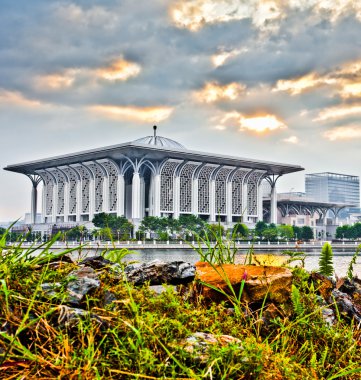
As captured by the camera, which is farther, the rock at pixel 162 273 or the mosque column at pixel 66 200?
the mosque column at pixel 66 200

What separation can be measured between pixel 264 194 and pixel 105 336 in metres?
117

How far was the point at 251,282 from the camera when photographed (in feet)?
10.2

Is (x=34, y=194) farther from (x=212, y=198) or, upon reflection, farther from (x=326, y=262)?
(x=326, y=262)

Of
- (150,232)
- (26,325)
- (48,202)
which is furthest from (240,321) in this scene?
(48,202)

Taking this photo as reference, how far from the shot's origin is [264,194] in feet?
386

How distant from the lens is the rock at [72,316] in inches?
85.8

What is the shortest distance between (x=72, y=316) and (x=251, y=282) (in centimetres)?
122

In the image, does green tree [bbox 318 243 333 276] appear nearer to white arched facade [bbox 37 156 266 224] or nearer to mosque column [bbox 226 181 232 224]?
white arched facade [bbox 37 156 266 224]

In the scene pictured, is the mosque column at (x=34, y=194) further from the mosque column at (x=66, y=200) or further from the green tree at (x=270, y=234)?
the green tree at (x=270, y=234)

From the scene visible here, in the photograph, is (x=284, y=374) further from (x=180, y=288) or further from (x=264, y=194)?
(x=264, y=194)

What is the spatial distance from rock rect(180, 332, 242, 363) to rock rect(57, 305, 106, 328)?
353mm

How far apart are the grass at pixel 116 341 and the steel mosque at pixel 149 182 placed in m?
80.2

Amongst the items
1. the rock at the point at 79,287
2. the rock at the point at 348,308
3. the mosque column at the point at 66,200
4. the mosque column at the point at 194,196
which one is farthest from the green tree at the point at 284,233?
the rock at the point at 79,287

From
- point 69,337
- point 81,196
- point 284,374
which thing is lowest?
point 284,374
